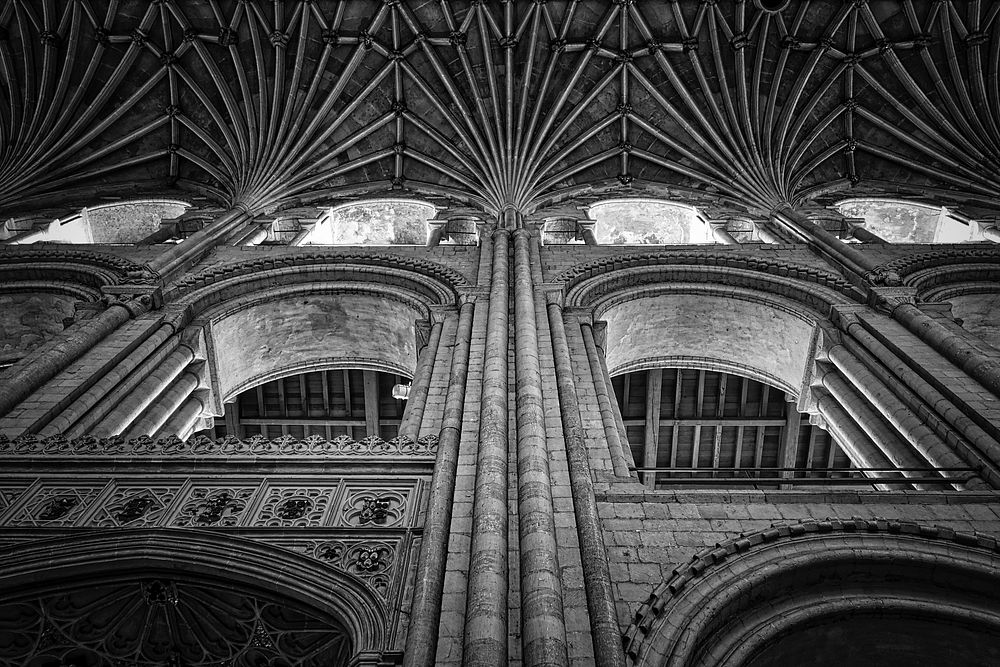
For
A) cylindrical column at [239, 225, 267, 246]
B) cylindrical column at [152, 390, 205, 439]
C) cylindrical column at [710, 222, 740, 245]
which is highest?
cylindrical column at [710, 222, 740, 245]

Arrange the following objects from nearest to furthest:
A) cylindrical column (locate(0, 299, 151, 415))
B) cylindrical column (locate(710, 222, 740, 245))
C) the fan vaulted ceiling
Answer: cylindrical column (locate(0, 299, 151, 415)), cylindrical column (locate(710, 222, 740, 245)), the fan vaulted ceiling

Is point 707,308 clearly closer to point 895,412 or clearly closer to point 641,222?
point 895,412

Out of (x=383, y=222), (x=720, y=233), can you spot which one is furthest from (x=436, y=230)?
(x=720, y=233)

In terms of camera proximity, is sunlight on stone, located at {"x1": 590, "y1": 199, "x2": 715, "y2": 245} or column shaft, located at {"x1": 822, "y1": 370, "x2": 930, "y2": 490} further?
sunlight on stone, located at {"x1": 590, "y1": 199, "x2": 715, "y2": 245}

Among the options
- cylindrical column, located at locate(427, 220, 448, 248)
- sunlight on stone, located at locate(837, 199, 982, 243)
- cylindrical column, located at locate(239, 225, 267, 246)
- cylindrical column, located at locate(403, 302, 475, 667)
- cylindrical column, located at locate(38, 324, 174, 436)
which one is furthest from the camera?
sunlight on stone, located at locate(837, 199, 982, 243)

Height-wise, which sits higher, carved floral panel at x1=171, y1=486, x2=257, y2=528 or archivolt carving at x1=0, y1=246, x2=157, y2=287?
archivolt carving at x1=0, y1=246, x2=157, y2=287

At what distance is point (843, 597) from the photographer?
18.8 feet

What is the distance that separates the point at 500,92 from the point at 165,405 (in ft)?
40.9

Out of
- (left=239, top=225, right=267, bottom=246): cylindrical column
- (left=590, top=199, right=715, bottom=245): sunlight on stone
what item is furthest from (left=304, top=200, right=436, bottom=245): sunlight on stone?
(left=590, top=199, right=715, bottom=245): sunlight on stone

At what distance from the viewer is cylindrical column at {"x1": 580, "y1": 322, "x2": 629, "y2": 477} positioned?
7.29 meters

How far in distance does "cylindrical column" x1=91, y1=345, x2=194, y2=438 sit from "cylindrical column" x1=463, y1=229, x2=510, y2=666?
439 centimetres

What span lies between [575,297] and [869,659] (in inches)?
257

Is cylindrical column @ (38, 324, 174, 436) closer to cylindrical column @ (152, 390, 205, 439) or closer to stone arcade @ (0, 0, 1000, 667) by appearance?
stone arcade @ (0, 0, 1000, 667)

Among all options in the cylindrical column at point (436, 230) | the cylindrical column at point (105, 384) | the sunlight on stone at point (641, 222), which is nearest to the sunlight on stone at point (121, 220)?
the cylindrical column at point (436, 230)
